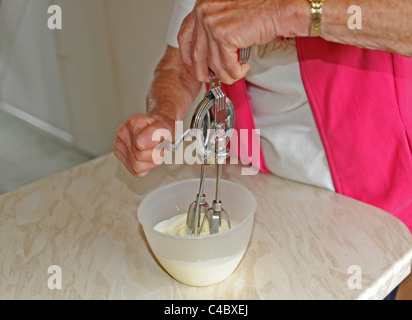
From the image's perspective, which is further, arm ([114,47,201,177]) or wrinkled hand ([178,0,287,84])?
arm ([114,47,201,177])

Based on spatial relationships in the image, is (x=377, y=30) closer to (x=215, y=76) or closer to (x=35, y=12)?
(x=215, y=76)

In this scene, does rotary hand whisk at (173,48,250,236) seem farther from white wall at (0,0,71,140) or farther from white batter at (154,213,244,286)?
white wall at (0,0,71,140)

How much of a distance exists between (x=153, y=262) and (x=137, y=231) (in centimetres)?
8

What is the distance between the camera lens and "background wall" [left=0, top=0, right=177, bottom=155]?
6.77 ft

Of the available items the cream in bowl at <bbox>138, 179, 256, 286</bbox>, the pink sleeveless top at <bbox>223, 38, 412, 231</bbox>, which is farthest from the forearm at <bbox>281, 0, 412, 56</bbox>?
the cream in bowl at <bbox>138, 179, 256, 286</bbox>

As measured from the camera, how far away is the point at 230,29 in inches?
23.9

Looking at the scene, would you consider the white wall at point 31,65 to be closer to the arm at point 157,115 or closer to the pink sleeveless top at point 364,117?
the arm at point 157,115

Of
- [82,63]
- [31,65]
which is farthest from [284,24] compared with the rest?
[31,65]

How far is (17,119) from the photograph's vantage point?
3.11 m

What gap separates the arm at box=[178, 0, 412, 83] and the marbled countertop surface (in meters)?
0.27

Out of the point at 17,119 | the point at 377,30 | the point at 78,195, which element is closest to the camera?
the point at 377,30

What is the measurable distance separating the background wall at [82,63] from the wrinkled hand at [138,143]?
3.75ft

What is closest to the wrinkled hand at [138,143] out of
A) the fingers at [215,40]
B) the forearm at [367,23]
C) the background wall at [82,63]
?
the fingers at [215,40]

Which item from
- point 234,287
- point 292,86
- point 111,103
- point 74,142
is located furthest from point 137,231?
point 74,142
